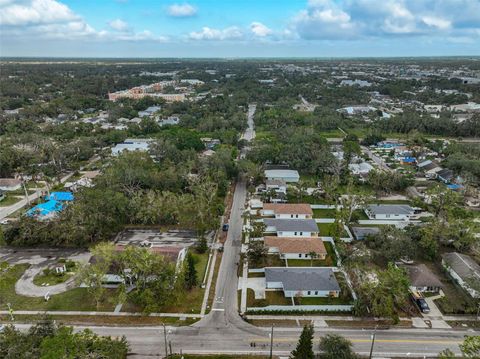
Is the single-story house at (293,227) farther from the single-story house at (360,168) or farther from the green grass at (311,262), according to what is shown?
the single-story house at (360,168)

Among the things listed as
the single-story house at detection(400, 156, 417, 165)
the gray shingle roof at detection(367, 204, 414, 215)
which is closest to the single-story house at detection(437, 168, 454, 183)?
the single-story house at detection(400, 156, 417, 165)

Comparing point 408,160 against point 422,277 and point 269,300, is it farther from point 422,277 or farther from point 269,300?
point 269,300

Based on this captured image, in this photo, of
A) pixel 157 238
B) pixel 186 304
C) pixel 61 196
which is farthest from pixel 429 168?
pixel 61 196

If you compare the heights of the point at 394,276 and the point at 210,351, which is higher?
the point at 394,276

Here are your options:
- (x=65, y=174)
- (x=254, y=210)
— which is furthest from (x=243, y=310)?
(x=65, y=174)

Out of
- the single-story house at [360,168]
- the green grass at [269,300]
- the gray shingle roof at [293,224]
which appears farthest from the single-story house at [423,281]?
the single-story house at [360,168]

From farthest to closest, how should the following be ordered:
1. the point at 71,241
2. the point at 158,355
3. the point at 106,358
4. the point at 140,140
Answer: the point at 140,140
the point at 71,241
the point at 158,355
the point at 106,358

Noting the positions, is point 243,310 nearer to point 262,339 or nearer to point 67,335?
point 262,339
